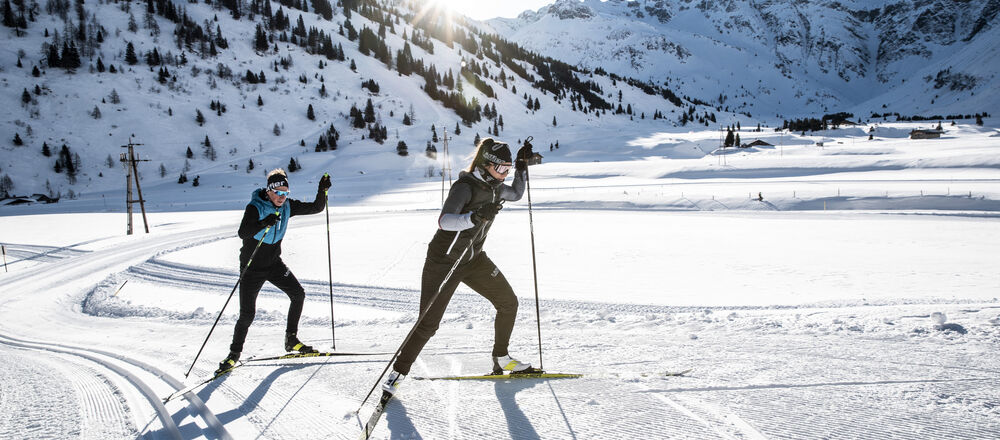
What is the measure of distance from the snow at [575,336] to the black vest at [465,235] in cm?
122

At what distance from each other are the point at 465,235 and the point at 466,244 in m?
0.08

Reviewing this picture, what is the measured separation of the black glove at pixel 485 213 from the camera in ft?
12.1

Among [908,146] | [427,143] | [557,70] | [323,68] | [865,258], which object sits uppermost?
[557,70]

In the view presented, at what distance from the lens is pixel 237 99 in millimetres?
77875

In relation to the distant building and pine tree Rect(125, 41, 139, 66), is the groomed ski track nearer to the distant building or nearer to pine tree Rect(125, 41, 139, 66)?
the distant building

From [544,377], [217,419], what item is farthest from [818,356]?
[217,419]

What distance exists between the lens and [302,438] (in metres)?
3.41

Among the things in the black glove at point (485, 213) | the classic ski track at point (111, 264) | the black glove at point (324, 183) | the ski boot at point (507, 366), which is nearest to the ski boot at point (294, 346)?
the classic ski track at point (111, 264)

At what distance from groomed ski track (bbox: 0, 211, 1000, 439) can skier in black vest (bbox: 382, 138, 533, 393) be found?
0.54 metres

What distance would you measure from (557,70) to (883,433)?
485 ft

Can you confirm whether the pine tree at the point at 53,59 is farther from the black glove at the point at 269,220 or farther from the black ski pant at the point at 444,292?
the black ski pant at the point at 444,292

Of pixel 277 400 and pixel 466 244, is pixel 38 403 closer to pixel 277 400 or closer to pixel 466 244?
pixel 277 400

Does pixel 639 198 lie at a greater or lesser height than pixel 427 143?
lesser

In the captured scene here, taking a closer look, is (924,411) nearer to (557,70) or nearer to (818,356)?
(818,356)
